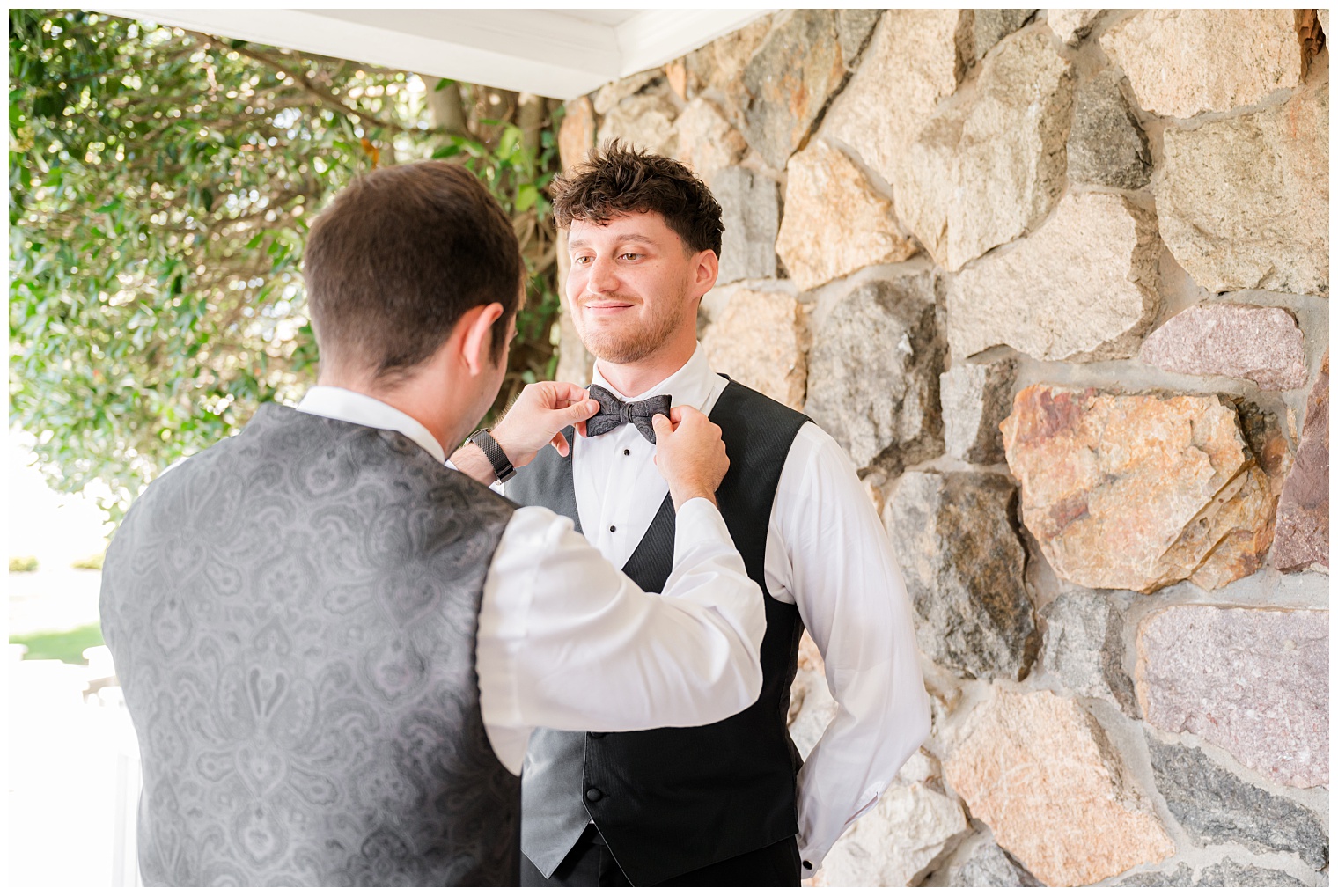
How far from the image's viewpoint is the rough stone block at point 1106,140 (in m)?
1.67

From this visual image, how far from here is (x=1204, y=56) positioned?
1557 mm

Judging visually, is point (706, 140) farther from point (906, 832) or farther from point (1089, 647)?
point (906, 832)

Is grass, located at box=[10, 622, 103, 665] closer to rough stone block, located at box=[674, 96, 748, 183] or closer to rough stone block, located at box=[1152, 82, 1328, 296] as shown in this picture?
rough stone block, located at box=[674, 96, 748, 183]

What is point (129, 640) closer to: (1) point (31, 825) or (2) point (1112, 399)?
(2) point (1112, 399)

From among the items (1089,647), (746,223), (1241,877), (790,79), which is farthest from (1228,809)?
(790,79)

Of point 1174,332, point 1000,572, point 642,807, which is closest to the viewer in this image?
point 642,807

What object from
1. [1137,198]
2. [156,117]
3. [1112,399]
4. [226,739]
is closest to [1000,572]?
[1112,399]

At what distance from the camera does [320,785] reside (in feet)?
3.08

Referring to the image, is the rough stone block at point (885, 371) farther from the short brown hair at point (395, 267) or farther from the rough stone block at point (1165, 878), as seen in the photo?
the short brown hair at point (395, 267)

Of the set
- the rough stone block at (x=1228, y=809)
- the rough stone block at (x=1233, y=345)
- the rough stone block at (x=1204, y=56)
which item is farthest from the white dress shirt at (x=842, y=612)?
the rough stone block at (x=1204, y=56)

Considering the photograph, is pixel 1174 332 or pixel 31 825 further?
pixel 31 825

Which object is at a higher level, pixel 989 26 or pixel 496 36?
pixel 496 36

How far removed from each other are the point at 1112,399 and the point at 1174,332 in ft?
0.46

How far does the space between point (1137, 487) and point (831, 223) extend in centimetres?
91
